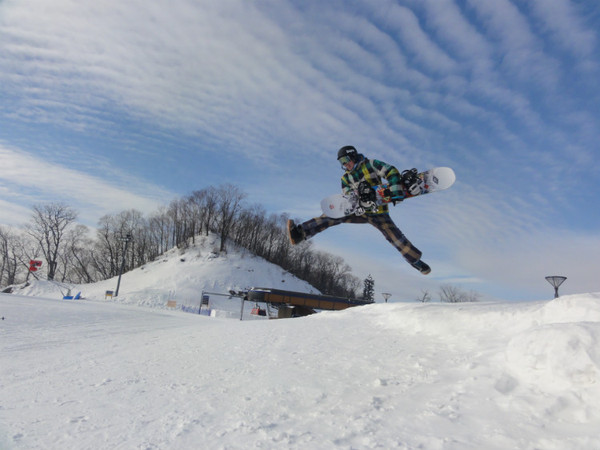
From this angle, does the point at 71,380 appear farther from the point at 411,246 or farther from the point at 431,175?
the point at 431,175

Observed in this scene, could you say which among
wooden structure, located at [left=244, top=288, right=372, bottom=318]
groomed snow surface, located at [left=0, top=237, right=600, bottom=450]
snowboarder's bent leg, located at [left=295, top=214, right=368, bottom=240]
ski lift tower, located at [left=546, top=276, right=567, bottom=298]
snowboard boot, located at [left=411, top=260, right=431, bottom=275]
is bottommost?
groomed snow surface, located at [left=0, top=237, right=600, bottom=450]

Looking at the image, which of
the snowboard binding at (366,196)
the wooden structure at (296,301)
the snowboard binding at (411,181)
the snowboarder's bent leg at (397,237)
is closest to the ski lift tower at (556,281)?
the snowboarder's bent leg at (397,237)

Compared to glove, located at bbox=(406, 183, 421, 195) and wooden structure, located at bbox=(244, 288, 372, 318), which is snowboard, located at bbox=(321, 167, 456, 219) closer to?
glove, located at bbox=(406, 183, 421, 195)

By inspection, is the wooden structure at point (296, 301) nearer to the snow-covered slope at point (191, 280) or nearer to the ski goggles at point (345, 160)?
the snow-covered slope at point (191, 280)

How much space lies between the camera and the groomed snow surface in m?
2.99

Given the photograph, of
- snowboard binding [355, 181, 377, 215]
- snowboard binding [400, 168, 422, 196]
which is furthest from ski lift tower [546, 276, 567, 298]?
snowboard binding [355, 181, 377, 215]

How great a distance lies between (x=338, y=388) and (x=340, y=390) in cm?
6

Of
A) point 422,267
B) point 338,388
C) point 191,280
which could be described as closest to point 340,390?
point 338,388

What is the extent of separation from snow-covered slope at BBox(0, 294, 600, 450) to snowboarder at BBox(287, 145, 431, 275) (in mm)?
1606

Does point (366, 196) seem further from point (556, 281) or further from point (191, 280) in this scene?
point (191, 280)

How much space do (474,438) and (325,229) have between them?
555cm

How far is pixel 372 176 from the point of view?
7215 mm

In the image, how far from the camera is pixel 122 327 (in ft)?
34.3

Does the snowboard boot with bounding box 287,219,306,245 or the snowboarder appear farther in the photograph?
the snowboard boot with bounding box 287,219,306,245
